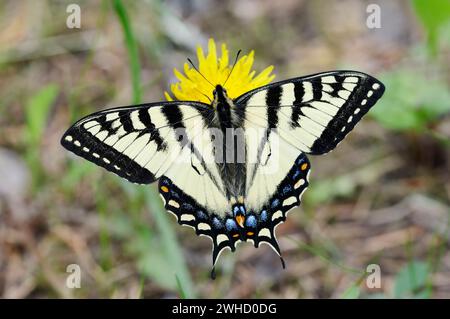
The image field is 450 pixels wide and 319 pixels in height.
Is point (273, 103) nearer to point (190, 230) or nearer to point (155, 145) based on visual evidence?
point (155, 145)

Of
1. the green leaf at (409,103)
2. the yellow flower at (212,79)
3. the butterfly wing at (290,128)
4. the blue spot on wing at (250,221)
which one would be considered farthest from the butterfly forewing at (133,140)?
the green leaf at (409,103)

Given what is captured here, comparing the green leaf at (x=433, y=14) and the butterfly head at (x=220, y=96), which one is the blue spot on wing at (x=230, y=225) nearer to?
the butterfly head at (x=220, y=96)

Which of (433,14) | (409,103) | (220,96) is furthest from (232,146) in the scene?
(433,14)

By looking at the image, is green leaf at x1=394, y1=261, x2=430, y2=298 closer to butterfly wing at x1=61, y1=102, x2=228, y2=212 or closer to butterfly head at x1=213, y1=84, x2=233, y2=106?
butterfly wing at x1=61, y1=102, x2=228, y2=212

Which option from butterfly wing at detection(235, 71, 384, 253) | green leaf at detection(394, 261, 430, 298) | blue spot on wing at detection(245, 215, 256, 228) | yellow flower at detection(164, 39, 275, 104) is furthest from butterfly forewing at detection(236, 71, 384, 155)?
green leaf at detection(394, 261, 430, 298)

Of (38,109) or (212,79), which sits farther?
(38,109)

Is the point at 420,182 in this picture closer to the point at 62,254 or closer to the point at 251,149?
the point at 251,149
